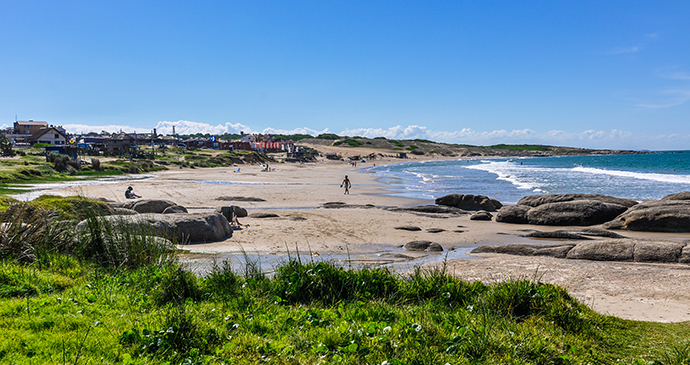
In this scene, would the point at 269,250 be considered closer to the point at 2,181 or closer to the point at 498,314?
the point at 498,314

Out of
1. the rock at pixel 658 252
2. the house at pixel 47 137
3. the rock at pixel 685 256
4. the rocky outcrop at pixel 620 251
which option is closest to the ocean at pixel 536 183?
the rocky outcrop at pixel 620 251

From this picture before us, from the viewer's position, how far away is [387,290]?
674 cm

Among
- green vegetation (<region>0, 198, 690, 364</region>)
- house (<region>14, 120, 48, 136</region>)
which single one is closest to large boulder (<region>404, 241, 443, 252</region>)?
green vegetation (<region>0, 198, 690, 364</region>)

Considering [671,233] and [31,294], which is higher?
[31,294]

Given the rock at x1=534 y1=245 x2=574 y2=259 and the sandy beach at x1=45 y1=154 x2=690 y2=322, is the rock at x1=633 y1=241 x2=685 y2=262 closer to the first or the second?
the sandy beach at x1=45 y1=154 x2=690 y2=322

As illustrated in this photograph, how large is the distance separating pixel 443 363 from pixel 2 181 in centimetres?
3479

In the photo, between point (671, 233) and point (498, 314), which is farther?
point (671, 233)

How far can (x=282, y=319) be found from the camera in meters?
5.42

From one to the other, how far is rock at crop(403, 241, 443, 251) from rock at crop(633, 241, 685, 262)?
17.0 ft

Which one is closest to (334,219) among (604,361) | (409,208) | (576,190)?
(409,208)

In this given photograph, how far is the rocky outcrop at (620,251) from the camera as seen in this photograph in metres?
11.1

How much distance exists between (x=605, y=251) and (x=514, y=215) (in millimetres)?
7773

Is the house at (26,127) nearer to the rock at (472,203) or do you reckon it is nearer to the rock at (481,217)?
the rock at (472,203)

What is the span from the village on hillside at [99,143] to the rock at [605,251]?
59.5 metres
